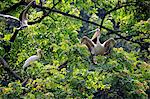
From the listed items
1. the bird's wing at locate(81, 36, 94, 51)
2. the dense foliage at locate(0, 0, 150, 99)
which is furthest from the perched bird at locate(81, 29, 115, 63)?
the dense foliage at locate(0, 0, 150, 99)

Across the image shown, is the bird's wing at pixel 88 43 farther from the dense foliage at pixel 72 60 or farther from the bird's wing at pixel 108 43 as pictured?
the dense foliage at pixel 72 60

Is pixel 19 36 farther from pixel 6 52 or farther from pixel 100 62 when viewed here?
pixel 100 62

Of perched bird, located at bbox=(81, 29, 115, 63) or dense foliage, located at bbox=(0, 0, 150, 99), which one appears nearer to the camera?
perched bird, located at bbox=(81, 29, 115, 63)

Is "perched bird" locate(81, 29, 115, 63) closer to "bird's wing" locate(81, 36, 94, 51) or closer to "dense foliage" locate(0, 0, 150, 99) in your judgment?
"bird's wing" locate(81, 36, 94, 51)

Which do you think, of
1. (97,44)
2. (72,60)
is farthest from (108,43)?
(72,60)

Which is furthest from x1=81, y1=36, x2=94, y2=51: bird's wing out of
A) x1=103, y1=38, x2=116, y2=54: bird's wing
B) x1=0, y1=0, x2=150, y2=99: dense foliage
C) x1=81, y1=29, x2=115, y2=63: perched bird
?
x1=0, y1=0, x2=150, y2=99: dense foliage

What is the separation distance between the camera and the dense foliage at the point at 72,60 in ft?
15.8

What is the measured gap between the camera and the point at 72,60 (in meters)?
4.81

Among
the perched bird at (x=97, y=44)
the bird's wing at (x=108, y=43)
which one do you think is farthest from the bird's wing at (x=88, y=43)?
the bird's wing at (x=108, y=43)

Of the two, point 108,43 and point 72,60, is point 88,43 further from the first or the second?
point 72,60

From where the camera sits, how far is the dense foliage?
482cm

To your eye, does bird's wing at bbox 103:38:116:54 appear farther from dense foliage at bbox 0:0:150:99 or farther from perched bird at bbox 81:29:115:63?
dense foliage at bbox 0:0:150:99

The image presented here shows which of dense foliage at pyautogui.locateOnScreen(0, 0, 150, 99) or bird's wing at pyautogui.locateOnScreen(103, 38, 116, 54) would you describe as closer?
bird's wing at pyautogui.locateOnScreen(103, 38, 116, 54)

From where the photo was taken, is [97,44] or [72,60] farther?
[72,60]
